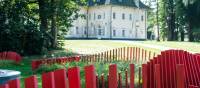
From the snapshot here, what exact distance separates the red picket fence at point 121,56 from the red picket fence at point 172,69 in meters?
9.10

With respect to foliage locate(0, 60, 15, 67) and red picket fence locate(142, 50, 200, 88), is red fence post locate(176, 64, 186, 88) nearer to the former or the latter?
red picket fence locate(142, 50, 200, 88)

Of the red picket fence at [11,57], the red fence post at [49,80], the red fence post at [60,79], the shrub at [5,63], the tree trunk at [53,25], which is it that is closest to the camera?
the red fence post at [49,80]

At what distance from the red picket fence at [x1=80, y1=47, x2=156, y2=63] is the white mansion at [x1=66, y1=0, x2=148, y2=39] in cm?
6435

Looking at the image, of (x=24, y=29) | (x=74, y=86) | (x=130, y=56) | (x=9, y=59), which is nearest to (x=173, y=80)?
(x=74, y=86)

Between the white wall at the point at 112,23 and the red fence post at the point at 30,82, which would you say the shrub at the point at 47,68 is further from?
the white wall at the point at 112,23

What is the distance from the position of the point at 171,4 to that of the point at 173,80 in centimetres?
7962

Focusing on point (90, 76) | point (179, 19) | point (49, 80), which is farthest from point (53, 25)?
point (179, 19)

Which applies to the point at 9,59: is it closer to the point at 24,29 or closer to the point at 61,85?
the point at 24,29

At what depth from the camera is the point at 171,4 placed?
8575 centimetres

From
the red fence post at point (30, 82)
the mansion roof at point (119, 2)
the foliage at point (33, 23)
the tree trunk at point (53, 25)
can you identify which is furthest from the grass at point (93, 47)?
the mansion roof at point (119, 2)

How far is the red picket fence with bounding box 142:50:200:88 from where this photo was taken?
24.2ft

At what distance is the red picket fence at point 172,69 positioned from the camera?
7.37 m

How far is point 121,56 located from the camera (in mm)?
19047

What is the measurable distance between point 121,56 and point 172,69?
11590 millimetres
